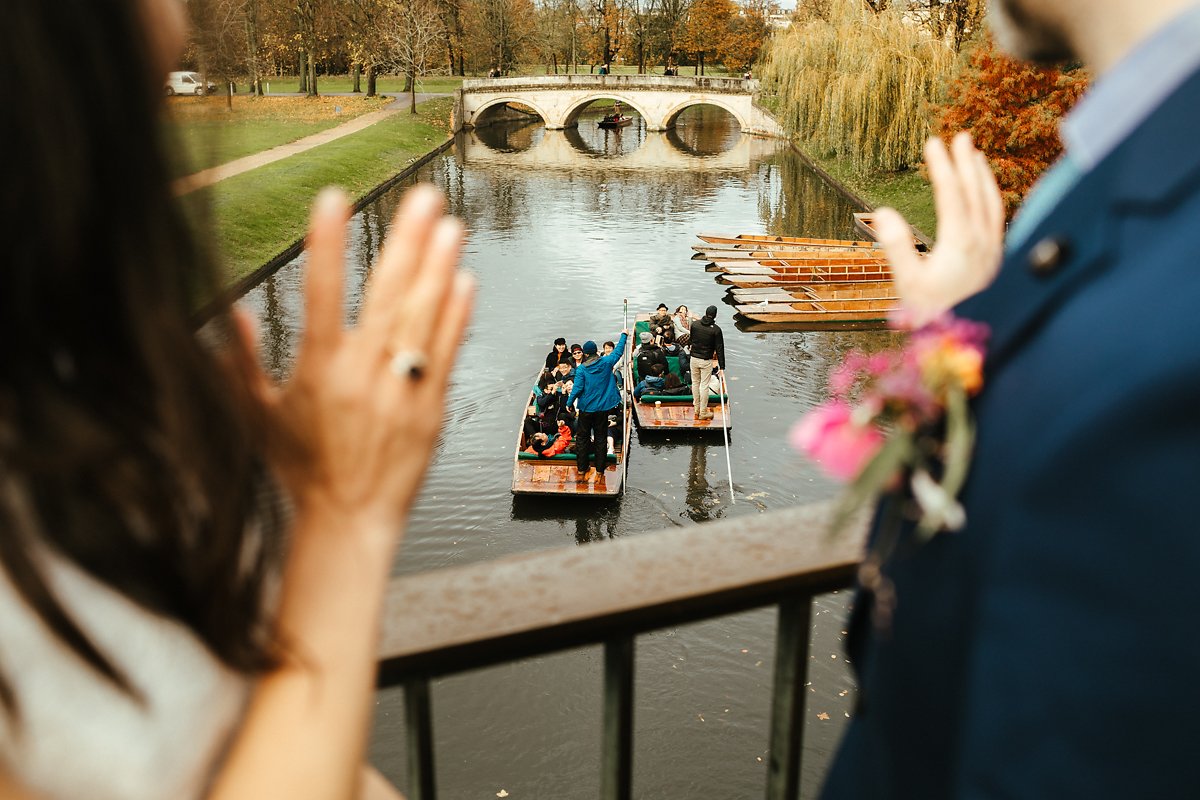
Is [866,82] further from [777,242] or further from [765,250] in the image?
[765,250]

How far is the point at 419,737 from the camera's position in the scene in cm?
127

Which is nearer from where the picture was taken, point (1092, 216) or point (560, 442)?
point (1092, 216)

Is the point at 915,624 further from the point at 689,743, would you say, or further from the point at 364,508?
the point at 689,743

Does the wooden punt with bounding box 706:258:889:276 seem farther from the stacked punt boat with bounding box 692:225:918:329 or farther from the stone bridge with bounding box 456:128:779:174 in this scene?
the stone bridge with bounding box 456:128:779:174

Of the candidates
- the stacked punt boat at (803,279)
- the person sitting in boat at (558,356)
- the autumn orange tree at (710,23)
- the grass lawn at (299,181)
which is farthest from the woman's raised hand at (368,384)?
the autumn orange tree at (710,23)

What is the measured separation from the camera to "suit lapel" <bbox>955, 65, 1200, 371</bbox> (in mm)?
734

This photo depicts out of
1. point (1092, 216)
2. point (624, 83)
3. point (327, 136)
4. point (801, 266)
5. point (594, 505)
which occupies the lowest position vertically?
point (594, 505)

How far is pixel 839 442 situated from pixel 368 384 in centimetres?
40

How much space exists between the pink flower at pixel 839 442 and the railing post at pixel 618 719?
495 millimetres

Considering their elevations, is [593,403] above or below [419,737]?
below

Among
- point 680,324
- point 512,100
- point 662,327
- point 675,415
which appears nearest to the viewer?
point 675,415

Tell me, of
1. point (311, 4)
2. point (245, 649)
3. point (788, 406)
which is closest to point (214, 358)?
point (245, 649)

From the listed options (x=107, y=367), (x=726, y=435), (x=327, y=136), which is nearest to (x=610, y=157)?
(x=327, y=136)

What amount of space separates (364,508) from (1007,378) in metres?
0.52
